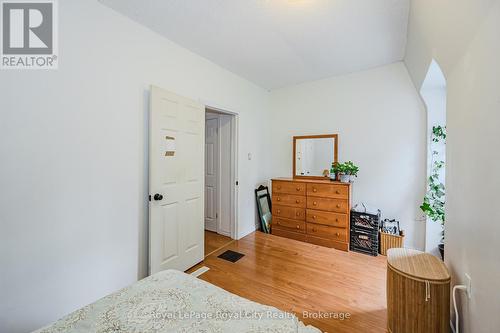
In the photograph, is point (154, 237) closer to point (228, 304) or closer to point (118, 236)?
point (118, 236)

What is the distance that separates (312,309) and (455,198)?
1.41 m

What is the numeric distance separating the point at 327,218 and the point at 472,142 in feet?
6.87

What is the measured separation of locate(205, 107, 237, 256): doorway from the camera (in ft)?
11.0

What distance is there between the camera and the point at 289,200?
3434 mm

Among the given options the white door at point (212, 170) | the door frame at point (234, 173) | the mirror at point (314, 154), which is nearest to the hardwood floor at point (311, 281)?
the door frame at point (234, 173)

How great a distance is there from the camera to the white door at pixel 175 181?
209cm

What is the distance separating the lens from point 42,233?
147 centimetres

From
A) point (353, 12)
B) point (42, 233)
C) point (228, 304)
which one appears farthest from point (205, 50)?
point (228, 304)

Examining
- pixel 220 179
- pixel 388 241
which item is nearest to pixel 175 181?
pixel 220 179

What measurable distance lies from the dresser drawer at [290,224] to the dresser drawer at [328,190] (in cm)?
52

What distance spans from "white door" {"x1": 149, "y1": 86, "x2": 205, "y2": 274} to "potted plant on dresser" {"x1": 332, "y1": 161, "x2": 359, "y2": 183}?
2.03 meters

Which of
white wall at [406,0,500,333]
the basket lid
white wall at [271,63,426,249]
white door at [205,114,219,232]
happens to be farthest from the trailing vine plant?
white door at [205,114,219,232]

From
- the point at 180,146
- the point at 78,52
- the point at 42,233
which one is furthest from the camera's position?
the point at 180,146

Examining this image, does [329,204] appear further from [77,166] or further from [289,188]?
[77,166]
